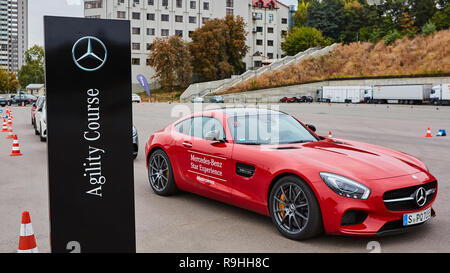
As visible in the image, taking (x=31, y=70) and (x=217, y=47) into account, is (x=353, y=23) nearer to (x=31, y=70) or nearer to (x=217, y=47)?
(x=217, y=47)

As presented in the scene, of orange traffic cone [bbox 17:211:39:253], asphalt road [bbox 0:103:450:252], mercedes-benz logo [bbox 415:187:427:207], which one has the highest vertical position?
mercedes-benz logo [bbox 415:187:427:207]

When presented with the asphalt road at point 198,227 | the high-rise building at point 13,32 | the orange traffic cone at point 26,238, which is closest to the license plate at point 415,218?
the asphalt road at point 198,227

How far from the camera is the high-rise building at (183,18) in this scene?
85875 mm

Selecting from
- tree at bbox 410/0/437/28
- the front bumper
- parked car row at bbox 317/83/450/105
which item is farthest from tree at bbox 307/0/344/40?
the front bumper

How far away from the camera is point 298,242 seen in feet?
16.6

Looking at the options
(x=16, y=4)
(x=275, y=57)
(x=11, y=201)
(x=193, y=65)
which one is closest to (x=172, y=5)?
(x=193, y=65)

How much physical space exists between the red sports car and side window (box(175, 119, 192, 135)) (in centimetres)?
2

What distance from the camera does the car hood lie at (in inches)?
196

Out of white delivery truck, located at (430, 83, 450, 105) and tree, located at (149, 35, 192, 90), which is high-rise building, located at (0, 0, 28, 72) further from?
white delivery truck, located at (430, 83, 450, 105)

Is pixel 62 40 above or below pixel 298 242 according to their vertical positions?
above

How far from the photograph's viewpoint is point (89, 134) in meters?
3.33
